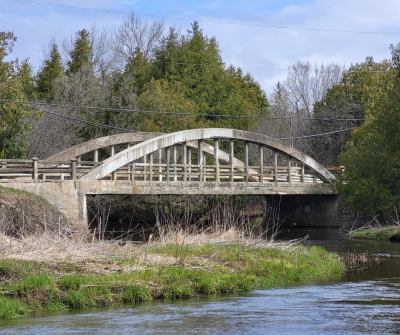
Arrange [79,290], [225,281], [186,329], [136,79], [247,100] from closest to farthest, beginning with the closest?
[186,329], [79,290], [225,281], [136,79], [247,100]

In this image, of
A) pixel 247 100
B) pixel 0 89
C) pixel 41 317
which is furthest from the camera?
pixel 247 100

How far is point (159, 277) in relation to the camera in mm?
13055

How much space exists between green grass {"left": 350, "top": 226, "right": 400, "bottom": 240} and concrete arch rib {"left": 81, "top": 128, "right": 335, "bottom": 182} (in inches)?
311

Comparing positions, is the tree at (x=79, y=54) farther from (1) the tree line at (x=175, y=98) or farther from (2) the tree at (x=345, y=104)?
(2) the tree at (x=345, y=104)

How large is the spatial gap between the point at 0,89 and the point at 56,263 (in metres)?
20.0

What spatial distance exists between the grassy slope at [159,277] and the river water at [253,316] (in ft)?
1.22

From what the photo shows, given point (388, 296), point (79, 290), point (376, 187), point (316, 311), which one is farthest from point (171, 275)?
point (376, 187)

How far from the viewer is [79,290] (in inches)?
465

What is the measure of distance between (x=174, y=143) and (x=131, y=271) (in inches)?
746

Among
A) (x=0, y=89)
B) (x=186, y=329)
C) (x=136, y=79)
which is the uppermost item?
(x=136, y=79)

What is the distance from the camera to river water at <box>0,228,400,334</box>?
398 inches

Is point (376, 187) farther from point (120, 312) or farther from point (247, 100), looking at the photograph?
point (247, 100)

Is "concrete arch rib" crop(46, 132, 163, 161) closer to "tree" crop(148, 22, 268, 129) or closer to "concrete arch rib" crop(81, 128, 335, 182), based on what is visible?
"concrete arch rib" crop(81, 128, 335, 182)

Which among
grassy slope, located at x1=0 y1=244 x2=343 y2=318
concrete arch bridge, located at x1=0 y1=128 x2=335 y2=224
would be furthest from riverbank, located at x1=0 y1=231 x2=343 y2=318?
concrete arch bridge, located at x1=0 y1=128 x2=335 y2=224
